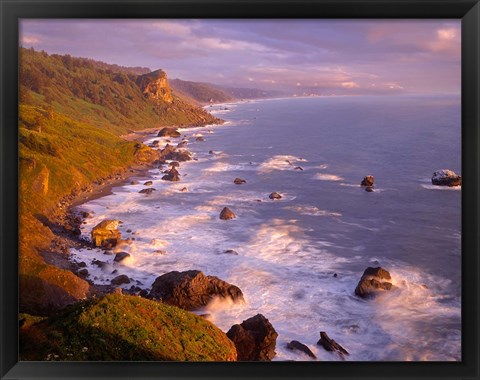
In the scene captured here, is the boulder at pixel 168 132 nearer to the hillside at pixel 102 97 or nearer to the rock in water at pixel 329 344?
the hillside at pixel 102 97

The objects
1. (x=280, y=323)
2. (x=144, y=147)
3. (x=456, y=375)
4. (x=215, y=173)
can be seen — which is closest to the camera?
(x=456, y=375)

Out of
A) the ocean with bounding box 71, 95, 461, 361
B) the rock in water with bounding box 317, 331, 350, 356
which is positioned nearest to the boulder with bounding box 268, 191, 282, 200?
the ocean with bounding box 71, 95, 461, 361

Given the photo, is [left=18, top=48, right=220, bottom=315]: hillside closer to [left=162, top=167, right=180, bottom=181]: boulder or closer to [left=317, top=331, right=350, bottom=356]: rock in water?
[left=162, top=167, right=180, bottom=181]: boulder

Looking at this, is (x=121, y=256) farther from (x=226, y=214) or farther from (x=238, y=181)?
(x=238, y=181)

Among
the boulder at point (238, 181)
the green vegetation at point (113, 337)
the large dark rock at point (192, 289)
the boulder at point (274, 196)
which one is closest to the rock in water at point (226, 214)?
the boulder at point (238, 181)
